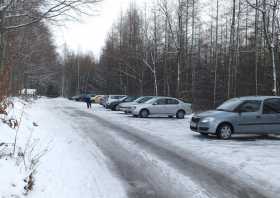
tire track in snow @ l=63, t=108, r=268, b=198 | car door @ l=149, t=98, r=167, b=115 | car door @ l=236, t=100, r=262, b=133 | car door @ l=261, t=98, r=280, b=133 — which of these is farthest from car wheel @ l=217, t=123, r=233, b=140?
car door @ l=149, t=98, r=167, b=115

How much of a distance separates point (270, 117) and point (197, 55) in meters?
37.6

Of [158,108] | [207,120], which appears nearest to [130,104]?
[158,108]

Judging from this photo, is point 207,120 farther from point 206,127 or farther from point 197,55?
point 197,55

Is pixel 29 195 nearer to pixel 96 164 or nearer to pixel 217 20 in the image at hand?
pixel 96 164

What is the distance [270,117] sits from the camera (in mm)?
16469

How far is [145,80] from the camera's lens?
56.8m

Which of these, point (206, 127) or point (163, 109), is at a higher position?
point (163, 109)

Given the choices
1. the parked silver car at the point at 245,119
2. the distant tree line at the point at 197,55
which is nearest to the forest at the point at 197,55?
the distant tree line at the point at 197,55

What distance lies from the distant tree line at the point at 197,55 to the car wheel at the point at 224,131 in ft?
75.9

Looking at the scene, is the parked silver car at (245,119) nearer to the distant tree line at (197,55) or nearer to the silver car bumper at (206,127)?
the silver car bumper at (206,127)

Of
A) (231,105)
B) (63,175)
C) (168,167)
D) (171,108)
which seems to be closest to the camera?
(63,175)

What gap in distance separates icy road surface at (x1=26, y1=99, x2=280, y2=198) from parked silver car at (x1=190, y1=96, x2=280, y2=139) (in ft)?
1.55

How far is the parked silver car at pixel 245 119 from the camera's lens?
1611cm

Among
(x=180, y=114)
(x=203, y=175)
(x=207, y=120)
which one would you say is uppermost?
(x=207, y=120)
